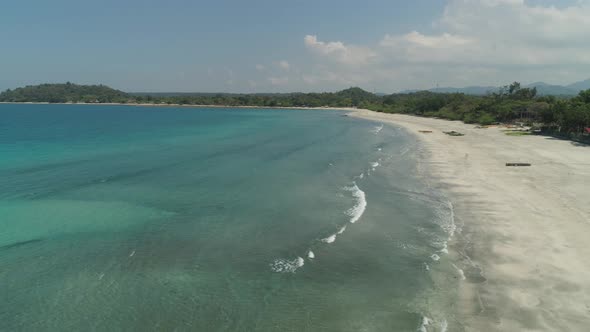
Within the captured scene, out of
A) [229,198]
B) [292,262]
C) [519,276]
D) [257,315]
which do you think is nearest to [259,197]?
[229,198]

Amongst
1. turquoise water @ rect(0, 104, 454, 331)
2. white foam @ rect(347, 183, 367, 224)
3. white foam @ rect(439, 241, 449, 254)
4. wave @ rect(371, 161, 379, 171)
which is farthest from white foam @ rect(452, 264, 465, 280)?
wave @ rect(371, 161, 379, 171)

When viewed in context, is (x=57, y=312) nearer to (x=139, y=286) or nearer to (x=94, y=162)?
(x=139, y=286)

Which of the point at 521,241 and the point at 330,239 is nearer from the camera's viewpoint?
the point at 521,241

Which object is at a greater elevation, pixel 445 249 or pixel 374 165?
pixel 374 165

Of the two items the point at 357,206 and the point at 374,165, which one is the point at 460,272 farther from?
the point at 374,165

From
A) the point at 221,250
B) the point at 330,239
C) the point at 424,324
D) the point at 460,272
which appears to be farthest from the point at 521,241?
the point at 221,250

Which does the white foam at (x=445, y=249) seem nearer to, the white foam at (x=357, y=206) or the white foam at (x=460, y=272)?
the white foam at (x=460, y=272)

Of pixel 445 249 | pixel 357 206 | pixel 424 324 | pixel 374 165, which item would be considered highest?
pixel 374 165

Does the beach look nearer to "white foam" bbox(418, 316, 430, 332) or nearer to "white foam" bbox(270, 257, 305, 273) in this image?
"white foam" bbox(418, 316, 430, 332)
